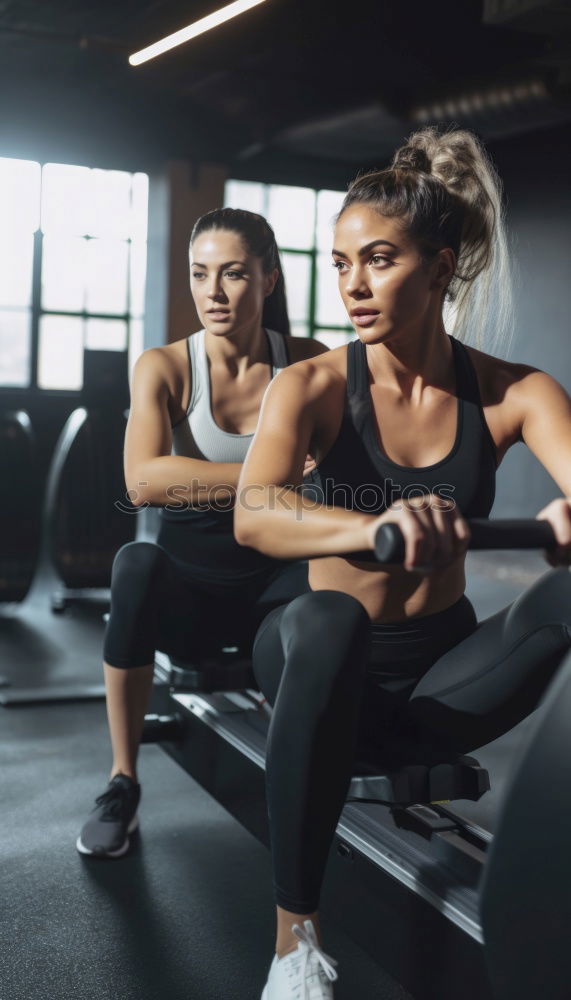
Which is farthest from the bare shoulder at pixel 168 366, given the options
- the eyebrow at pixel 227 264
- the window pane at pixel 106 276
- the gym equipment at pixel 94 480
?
the window pane at pixel 106 276

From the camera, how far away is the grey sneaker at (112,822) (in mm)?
1932

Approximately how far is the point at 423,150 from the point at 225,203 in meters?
7.32

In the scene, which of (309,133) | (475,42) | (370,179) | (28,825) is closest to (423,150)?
(370,179)

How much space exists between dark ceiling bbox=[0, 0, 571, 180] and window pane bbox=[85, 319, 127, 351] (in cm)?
128

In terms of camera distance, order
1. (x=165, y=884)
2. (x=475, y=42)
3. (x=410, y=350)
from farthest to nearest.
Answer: (x=475, y=42) < (x=165, y=884) < (x=410, y=350)

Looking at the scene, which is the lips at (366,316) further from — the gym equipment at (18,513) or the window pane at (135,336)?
the window pane at (135,336)

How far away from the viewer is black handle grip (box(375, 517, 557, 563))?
3.13 ft


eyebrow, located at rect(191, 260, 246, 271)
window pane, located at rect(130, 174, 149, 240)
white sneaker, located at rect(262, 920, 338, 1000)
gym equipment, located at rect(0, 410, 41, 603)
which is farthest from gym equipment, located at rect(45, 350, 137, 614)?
window pane, located at rect(130, 174, 149, 240)

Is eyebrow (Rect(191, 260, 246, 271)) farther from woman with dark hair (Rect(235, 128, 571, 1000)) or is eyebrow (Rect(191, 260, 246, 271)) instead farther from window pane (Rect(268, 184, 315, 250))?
window pane (Rect(268, 184, 315, 250))

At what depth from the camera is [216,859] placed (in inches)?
77.5

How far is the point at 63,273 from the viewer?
7941mm

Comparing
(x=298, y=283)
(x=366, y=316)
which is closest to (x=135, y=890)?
(x=366, y=316)

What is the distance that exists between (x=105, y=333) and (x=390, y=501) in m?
7.12

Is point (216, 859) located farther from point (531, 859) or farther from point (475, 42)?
point (475, 42)
